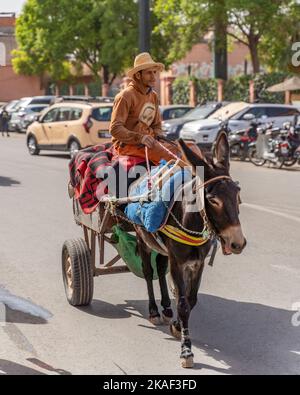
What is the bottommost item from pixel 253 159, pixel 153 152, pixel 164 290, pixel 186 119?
pixel 253 159

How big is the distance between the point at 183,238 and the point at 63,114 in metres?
21.6

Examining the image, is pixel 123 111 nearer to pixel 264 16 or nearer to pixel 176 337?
pixel 176 337

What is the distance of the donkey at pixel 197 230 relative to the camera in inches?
250

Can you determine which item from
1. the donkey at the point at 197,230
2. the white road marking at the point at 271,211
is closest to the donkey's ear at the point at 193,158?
the donkey at the point at 197,230

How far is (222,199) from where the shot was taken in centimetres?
636

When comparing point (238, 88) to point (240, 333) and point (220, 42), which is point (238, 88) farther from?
point (240, 333)

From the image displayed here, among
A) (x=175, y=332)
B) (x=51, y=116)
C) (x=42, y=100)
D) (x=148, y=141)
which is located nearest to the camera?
(x=175, y=332)

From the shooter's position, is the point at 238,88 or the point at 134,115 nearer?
the point at 134,115

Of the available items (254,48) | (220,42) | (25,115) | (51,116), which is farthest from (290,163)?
(25,115)

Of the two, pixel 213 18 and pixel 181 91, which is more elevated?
pixel 213 18

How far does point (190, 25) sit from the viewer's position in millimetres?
40844

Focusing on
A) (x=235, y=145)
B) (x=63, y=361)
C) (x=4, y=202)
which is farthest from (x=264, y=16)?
(x=63, y=361)

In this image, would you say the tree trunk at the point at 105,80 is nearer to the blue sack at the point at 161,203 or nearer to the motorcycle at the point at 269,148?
the motorcycle at the point at 269,148

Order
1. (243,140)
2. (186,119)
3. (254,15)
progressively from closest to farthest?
(243,140) < (186,119) < (254,15)
